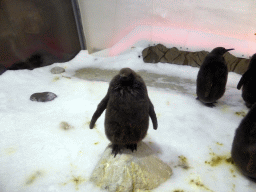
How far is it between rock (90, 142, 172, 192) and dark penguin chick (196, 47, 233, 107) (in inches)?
53.6

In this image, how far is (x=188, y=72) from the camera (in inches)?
141

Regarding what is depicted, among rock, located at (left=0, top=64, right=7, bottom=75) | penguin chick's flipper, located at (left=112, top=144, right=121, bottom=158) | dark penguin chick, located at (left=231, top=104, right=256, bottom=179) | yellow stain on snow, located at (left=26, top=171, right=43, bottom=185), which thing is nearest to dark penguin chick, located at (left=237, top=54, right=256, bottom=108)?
dark penguin chick, located at (left=231, top=104, right=256, bottom=179)

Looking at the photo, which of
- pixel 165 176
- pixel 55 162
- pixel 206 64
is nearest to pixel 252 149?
pixel 165 176

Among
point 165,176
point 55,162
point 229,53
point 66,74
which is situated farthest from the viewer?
point 66,74

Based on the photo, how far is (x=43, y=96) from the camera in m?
2.74

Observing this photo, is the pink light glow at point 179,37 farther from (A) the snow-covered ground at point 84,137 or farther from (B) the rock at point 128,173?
(B) the rock at point 128,173

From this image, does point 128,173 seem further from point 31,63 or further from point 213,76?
point 31,63

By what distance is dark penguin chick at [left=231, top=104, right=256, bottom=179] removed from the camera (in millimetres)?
1399

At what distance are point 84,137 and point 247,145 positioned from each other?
152cm

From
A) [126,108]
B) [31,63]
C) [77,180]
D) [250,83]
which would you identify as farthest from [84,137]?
[31,63]

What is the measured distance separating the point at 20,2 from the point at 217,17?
329cm

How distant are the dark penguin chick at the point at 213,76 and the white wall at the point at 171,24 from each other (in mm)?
936

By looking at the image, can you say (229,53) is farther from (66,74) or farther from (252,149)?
(66,74)

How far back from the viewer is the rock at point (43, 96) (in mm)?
2700
